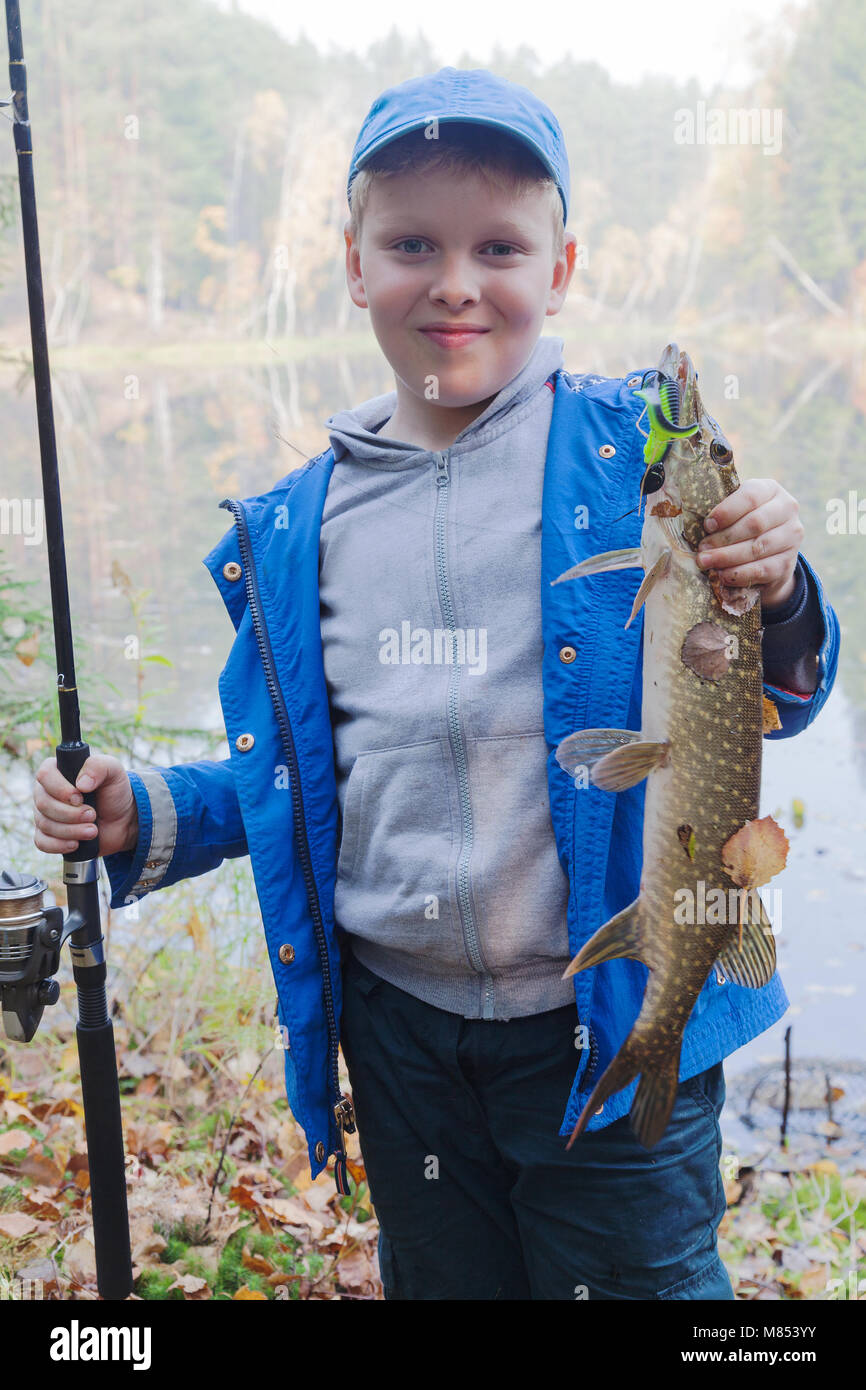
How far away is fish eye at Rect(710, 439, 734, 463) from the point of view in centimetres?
132

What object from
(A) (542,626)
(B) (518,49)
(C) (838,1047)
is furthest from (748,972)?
(B) (518,49)

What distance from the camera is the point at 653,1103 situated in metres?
1.48

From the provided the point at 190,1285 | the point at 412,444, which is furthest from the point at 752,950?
the point at 190,1285

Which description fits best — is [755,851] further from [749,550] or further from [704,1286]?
[704,1286]

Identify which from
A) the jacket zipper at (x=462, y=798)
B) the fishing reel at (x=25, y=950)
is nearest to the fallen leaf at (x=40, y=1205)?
the fishing reel at (x=25, y=950)

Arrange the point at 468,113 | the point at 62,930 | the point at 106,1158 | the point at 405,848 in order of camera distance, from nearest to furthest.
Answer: the point at 468,113 < the point at 405,848 < the point at 62,930 < the point at 106,1158

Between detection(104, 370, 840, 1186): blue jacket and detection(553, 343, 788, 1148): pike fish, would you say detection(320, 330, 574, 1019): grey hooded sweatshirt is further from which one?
detection(553, 343, 788, 1148): pike fish

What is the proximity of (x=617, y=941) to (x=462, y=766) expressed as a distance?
1.35 feet

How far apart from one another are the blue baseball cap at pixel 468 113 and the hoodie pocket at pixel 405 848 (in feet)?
2.94

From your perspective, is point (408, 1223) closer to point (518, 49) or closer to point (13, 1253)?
point (13, 1253)

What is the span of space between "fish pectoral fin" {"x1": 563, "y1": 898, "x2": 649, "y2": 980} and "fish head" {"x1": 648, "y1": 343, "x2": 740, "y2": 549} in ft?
1.55

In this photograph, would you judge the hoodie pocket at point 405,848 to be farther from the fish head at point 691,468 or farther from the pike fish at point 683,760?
the fish head at point 691,468

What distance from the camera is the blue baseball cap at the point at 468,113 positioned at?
5.48 ft
